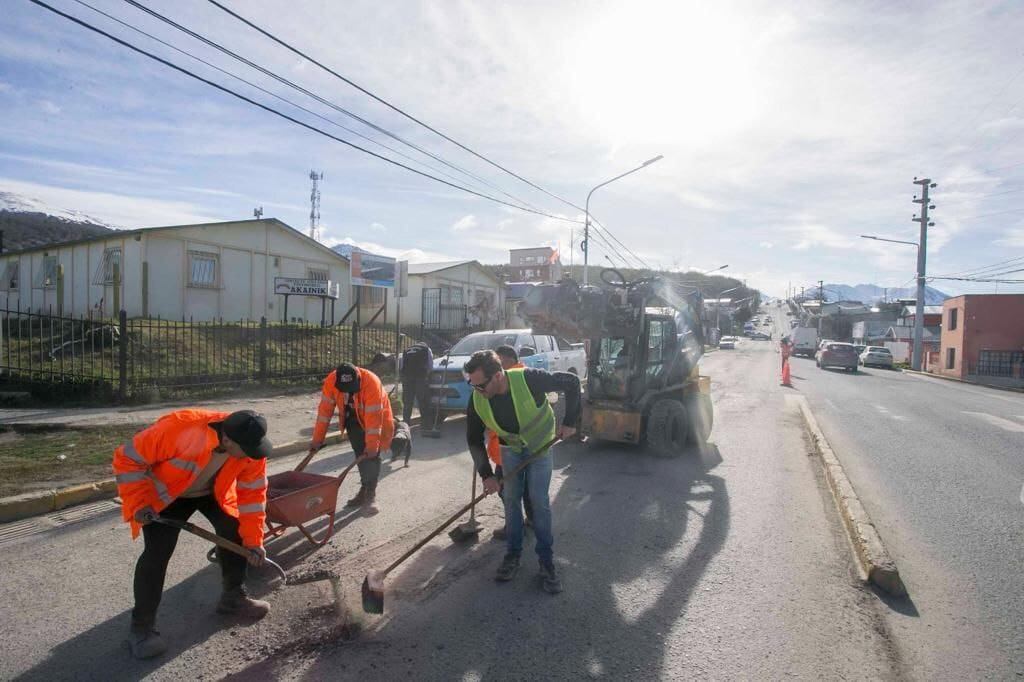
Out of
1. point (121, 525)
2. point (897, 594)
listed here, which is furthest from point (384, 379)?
point (897, 594)

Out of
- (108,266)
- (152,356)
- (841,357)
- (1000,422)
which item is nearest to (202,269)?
(108,266)

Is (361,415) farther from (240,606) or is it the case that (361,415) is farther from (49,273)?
(49,273)

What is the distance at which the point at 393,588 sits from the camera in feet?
13.1

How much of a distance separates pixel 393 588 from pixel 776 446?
726 centimetres

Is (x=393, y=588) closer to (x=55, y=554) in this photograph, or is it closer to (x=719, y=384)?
(x=55, y=554)

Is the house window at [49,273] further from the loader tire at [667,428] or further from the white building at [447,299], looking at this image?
the loader tire at [667,428]

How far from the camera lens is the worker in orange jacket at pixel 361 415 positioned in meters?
5.28

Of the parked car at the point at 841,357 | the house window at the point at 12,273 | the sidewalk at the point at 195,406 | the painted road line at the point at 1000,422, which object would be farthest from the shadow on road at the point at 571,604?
the parked car at the point at 841,357

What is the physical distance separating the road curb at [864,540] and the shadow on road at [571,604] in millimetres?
1059

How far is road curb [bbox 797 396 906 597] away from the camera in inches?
163

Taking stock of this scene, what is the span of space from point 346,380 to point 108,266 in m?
17.6

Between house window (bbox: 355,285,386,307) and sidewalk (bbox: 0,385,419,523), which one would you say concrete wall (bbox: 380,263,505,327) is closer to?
house window (bbox: 355,285,386,307)

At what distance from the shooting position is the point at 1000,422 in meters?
12.8

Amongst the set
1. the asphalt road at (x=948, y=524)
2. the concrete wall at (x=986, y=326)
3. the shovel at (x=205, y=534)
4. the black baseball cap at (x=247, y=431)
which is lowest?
the asphalt road at (x=948, y=524)
